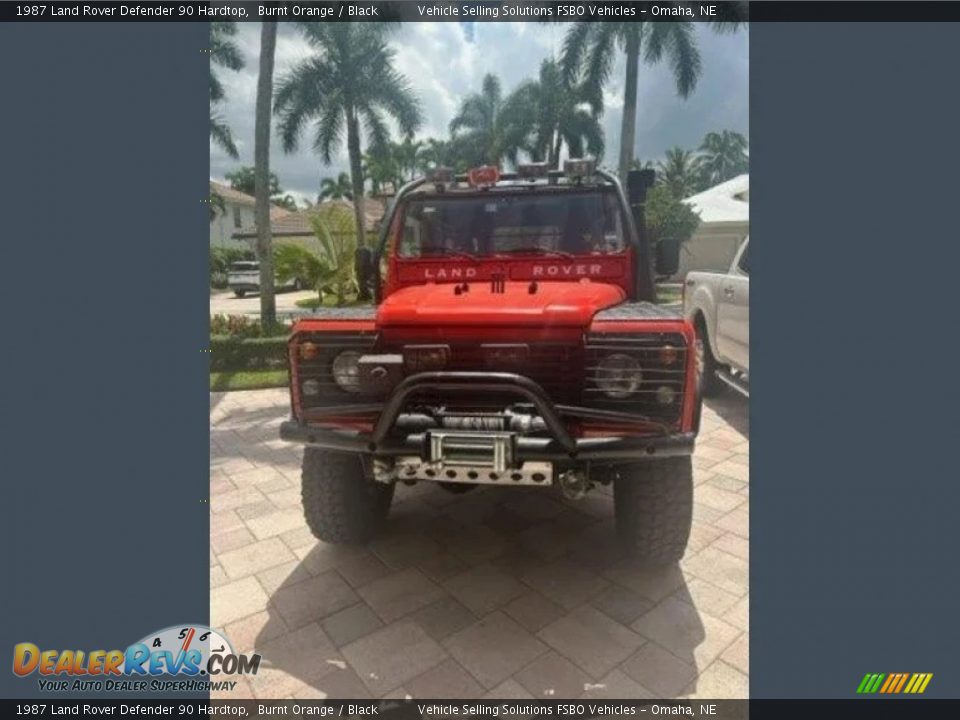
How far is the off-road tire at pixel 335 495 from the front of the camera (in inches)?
117

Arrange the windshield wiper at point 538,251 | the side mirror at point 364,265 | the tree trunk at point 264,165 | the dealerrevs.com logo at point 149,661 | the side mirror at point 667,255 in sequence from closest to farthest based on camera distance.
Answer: the dealerrevs.com logo at point 149,661
the windshield wiper at point 538,251
the side mirror at point 667,255
the side mirror at point 364,265
the tree trunk at point 264,165

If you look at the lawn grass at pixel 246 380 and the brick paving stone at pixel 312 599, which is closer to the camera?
the brick paving stone at pixel 312 599

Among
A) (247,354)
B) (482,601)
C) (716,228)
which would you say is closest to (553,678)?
(482,601)

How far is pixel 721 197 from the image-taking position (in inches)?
992

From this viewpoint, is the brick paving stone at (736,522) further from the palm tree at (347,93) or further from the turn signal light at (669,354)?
the palm tree at (347,93)

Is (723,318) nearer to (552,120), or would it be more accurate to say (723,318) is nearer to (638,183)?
(638,183)

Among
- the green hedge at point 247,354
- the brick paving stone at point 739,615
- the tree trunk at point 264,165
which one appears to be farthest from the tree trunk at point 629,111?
the brick paving stone at point 739,615

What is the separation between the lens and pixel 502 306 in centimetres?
259

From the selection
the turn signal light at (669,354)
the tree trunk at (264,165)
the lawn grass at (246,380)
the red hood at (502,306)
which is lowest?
the lawn grass at (246,380)

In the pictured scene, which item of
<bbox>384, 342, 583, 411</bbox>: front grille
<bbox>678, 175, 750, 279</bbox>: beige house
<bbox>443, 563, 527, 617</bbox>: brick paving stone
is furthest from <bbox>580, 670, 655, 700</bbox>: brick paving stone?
<bbox>678, 175, 750, 279</bbox>: beige house

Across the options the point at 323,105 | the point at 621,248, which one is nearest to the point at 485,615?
the point at 621,248

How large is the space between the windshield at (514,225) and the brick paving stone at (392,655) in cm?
225

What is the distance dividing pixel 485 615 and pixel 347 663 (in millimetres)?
665
